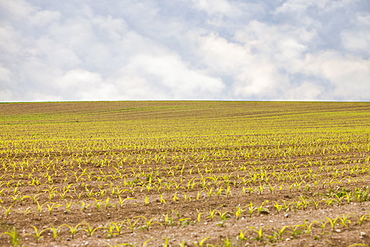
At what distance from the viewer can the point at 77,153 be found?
1525cm

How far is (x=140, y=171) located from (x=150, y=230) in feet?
17.2

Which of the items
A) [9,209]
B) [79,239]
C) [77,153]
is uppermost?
[77,153]

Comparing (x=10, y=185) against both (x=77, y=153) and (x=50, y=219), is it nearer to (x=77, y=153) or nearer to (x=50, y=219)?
(x=50, y=219)

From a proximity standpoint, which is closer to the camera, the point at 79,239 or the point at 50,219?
the point at 79,239

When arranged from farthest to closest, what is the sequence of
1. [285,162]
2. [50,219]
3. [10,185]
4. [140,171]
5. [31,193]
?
[285,162]
[140,171]
[10,185]
[31,193]
[50,219]

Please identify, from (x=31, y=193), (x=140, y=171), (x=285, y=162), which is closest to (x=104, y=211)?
(x=31, y=193)

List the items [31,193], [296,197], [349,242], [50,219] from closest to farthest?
1. [349,242]
2. [50,219]
3. [296,197]
4. [31,193]

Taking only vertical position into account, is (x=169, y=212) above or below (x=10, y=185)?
below

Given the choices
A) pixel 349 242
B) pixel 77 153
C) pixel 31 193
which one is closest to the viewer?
pixel 349 242

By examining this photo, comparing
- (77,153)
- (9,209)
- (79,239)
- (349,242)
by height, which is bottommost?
(349,242)

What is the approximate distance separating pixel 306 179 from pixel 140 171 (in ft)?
17.8

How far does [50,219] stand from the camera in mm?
5902

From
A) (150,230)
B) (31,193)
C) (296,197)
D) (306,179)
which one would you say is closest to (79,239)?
(150,230)

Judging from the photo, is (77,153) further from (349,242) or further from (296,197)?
(349,242)
